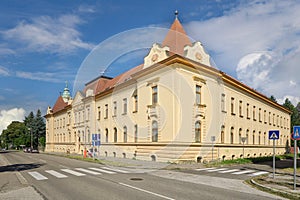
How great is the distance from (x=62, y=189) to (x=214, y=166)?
1402 centimetres

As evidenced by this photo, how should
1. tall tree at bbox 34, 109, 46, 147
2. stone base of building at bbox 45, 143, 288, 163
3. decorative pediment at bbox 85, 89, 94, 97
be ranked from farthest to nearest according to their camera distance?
tall tree at bbox 34, 109, 46, 147 < decorative pediment at bbox 85, 89, 94, 97 < stone base of building at bbox 45, 143, 288, 163

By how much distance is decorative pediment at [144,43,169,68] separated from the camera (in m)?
24.8

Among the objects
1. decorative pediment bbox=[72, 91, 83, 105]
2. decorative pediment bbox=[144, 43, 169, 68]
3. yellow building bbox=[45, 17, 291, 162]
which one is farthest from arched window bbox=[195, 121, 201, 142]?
decorative pediment bbox=[72, 91, 83, 105]

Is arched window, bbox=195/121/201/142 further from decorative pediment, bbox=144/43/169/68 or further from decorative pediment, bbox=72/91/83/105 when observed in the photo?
decorative pediment, bbox=72/91/83/105

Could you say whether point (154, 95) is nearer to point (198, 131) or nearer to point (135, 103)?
point (135, 103)

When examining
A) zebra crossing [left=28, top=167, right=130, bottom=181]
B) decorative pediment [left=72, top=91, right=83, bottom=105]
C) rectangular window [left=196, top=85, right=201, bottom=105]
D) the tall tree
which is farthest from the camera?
the tall tree

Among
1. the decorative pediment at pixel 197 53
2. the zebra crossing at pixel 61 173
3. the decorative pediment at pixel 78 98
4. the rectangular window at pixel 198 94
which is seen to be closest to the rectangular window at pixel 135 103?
the rectangular window at pixel 198 94

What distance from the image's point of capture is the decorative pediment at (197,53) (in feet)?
80.0

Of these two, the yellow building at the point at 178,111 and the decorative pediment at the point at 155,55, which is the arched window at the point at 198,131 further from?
the decorative pediment at the point at 155,55

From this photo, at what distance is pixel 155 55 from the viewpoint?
2578 centimetres

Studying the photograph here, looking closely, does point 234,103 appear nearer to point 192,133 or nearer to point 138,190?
point 192,133

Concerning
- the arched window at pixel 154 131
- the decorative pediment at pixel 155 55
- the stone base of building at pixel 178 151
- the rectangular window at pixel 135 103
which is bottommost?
the stone base of building at pixel 178 151

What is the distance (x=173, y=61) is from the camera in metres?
23.0

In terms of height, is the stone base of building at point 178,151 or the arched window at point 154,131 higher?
the arched window at point 154,131
